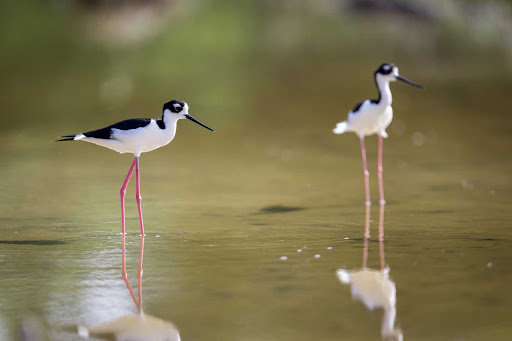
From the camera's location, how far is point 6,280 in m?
5.45

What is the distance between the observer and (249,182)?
888 centimetres

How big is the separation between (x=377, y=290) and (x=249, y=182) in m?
3.81

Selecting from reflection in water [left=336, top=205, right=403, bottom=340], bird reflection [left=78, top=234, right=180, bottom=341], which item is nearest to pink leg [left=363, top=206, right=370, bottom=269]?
reflection in water [left=336, top=205, right=403, bottom=340]

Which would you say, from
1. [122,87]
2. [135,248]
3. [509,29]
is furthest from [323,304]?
[509,29]

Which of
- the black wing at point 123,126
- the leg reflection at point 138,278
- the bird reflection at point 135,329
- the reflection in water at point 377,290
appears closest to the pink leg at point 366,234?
the reflection in water at point 377,290

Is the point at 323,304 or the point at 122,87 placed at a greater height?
the point at 122,87

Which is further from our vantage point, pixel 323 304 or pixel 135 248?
pixel 135 248

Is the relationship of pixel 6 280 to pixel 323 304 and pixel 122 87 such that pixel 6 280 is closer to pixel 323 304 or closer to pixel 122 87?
pixel 323 304

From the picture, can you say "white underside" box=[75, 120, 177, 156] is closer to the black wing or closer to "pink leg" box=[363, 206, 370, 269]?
the black wing

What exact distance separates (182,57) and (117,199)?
43.6ft

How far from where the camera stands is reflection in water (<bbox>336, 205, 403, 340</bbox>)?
14.9 feet

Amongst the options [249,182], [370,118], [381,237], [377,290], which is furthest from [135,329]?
[370,118]

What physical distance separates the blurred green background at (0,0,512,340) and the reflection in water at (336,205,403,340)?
72mm

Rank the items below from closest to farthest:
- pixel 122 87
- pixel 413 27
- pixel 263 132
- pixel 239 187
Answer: pixel 239 187, pixel 263 132, pixel 122 87, pixel 413 27
